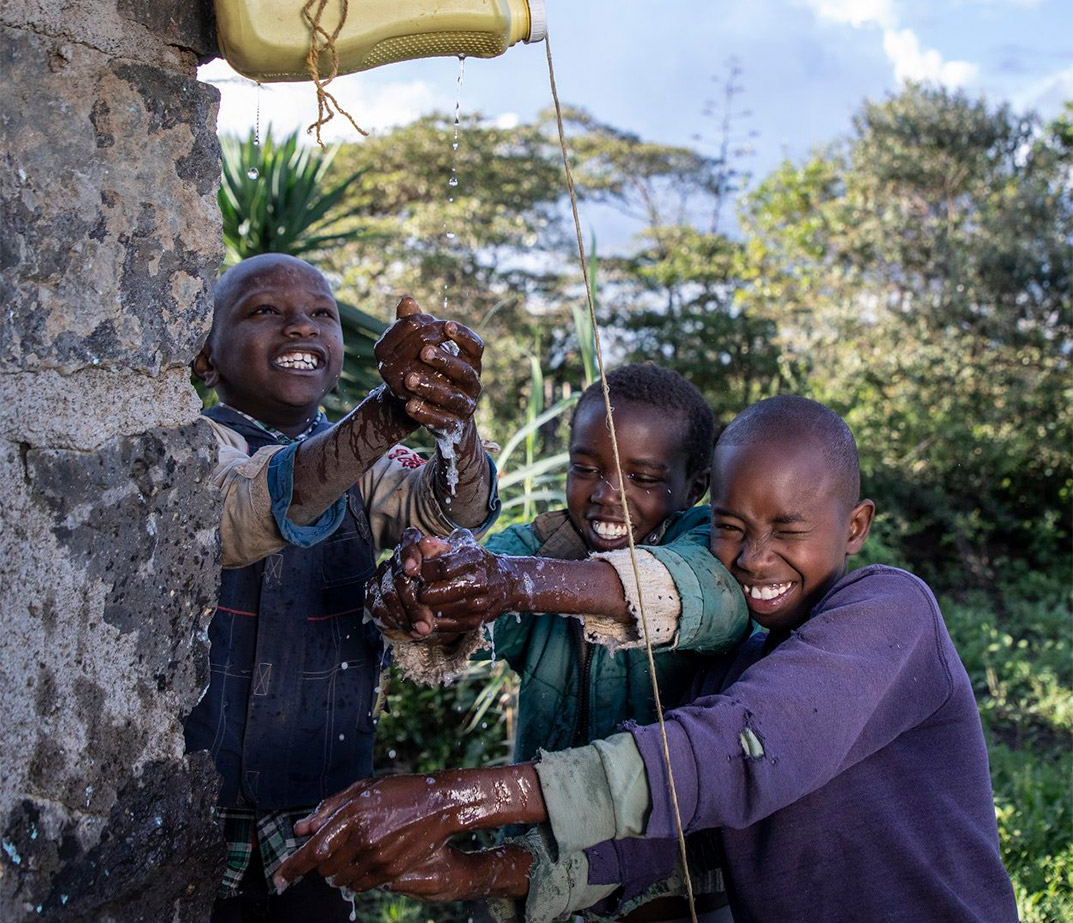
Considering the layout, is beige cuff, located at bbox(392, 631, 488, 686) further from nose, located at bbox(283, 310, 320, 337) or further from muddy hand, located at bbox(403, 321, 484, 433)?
nose, located at bbox(283, 310, 320, 337)

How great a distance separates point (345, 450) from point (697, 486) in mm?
898

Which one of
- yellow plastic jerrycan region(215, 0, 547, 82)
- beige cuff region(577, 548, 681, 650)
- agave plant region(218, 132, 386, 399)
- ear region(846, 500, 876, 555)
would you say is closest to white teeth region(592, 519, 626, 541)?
beige cuff region(577, 548, 681, 650)

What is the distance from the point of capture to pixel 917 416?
10688mm

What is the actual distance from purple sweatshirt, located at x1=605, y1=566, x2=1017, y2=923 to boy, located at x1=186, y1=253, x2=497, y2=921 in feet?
2.07

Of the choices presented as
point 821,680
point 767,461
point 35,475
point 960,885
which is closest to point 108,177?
point 35,475

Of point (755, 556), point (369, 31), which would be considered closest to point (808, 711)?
point (755, 556)

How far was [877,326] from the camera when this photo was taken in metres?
11.3

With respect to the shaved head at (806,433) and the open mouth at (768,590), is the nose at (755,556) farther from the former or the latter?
the shaved head at (806,433)

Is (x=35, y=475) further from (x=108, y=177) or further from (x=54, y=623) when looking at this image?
(x=108, y=177)

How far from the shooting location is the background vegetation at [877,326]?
4852mm

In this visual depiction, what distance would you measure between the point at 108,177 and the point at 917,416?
1016 cm

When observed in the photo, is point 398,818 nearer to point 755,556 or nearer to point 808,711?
point 808,711

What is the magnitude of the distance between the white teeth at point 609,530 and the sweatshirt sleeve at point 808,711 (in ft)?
1.58

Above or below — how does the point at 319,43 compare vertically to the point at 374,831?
above
